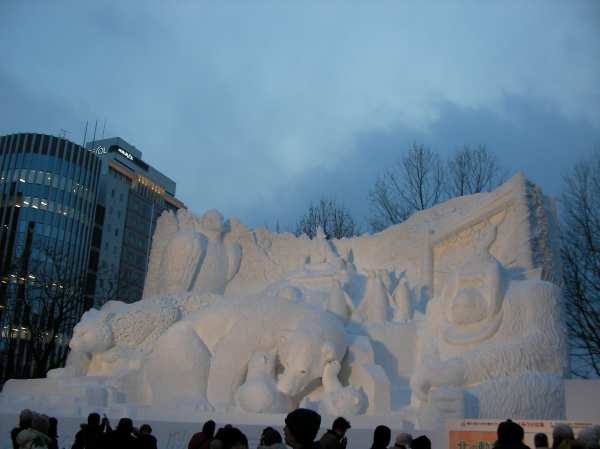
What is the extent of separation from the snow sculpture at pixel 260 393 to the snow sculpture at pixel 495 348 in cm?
174

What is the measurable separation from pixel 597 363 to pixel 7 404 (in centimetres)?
1167

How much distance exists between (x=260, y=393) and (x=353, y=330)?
2434 mm

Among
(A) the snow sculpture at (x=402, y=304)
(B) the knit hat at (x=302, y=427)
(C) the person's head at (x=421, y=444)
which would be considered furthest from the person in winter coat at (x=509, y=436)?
(A) the snow sculpture at (x=402, y=304)

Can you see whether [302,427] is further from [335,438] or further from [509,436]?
[509,436]

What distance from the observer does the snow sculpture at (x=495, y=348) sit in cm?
662

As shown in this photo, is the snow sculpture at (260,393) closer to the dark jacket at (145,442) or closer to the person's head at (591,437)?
the dark jacket at (145,442)

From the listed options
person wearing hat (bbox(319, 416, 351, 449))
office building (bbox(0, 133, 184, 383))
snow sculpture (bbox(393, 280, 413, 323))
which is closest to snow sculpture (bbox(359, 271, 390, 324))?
snow sculpture (bbox(393, 280, 413, 323))

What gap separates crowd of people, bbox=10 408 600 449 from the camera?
2.38 meters

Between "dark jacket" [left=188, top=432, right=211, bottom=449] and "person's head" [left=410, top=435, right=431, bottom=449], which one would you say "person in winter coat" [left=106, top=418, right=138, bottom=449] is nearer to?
"dark jacket" [left=188, top=432, right=211, bottom=449]

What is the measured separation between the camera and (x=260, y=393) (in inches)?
309

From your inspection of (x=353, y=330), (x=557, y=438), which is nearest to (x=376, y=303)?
(x=353, y=330)

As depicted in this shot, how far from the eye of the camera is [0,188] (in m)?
37.3

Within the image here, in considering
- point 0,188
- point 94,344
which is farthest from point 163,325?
point 0,188

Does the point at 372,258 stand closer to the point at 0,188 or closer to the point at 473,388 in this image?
the point at 473,388
